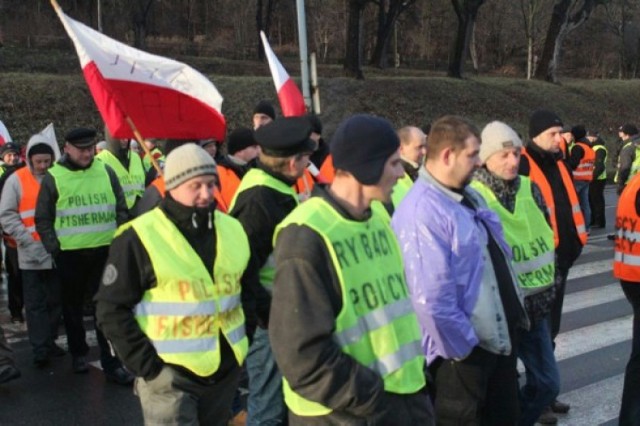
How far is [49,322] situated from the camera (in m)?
7.20

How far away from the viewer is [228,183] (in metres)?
6.03

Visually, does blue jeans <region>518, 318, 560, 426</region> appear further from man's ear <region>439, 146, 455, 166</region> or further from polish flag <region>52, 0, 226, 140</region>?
polish flag <region>52, 0, 226, 140</region>

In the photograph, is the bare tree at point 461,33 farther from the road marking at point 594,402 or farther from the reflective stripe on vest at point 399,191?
the reflective stripe on vest at point 399,191

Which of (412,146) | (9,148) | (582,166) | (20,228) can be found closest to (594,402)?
(412,146)

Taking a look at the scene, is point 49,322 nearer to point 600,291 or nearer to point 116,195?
point 116,195

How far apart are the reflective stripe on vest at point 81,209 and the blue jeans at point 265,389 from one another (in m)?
2.47

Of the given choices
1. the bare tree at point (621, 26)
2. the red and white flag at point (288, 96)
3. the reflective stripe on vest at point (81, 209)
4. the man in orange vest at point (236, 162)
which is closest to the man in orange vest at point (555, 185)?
the red and white flag at point (288, 96)

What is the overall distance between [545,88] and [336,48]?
18767mm

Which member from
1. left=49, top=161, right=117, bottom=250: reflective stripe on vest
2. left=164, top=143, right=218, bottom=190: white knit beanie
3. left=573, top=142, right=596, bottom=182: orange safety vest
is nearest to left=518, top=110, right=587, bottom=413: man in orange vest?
left=164, top=143, right=218, bottom=190: white knit beanie

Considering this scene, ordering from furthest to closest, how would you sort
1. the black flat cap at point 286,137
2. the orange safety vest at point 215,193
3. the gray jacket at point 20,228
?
the gray jacket at point 20,228
the orange safety vest at point 215,193
the black flat cap at point 286,137

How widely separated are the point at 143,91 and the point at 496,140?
6.92ft

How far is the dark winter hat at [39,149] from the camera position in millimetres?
7441

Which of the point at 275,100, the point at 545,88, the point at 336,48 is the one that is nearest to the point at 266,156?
the point at 275,100

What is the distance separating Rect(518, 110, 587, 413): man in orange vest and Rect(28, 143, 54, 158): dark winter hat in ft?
14.2
